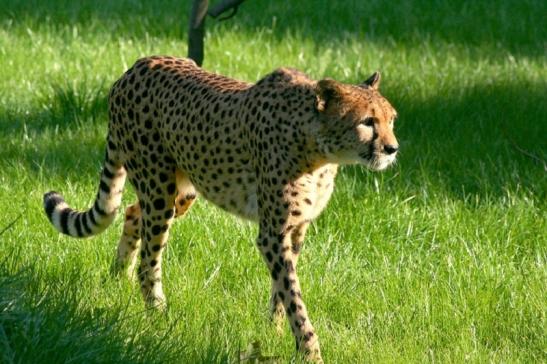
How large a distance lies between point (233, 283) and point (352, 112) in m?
1.20

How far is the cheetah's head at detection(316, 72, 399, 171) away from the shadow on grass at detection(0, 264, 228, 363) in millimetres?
834

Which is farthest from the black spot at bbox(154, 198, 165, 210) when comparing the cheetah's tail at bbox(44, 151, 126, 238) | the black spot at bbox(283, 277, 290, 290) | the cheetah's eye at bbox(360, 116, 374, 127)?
the cheetah's eye at bbox(360, 116, 374, 127)

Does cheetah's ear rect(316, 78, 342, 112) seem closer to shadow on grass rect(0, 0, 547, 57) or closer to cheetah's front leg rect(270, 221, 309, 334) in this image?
cheetah's front leg rect(270, 221, 309, 334)

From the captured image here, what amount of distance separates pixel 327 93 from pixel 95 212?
1287 millimetres

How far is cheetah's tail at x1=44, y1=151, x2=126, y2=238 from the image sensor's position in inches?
210

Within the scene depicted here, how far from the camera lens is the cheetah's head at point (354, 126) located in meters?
4.48

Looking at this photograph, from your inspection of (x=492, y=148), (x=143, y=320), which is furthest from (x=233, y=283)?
(x=492, y=148)

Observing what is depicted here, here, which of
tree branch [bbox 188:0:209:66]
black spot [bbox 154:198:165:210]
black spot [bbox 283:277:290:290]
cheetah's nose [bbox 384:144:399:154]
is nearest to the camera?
cheetah's nose [bbox 384:144:399:154]

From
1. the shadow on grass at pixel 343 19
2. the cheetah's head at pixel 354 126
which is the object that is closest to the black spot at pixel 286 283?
the cheetah's head at pixel 354 126

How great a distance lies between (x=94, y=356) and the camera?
13.2ft

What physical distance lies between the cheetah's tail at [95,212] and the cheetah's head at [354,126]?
1.17 m

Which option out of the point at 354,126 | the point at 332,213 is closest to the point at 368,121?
the point at 354,126

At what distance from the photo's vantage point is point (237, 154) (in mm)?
4945

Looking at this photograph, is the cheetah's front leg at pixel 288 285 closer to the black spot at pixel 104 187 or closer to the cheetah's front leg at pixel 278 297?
the cheetah's front leg at pixel 278 297
